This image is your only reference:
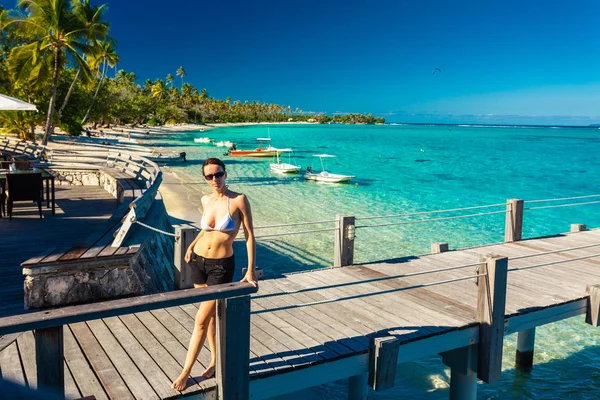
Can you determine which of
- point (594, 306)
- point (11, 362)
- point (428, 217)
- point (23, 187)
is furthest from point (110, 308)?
point (428, 217)

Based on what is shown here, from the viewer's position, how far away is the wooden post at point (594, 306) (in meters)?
6.70

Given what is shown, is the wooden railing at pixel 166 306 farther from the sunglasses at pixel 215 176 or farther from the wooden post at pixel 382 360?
the wooden post at pixel 382 360

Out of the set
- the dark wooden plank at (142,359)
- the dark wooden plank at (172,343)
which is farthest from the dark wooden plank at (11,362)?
the dark wooden plank at (172,343)

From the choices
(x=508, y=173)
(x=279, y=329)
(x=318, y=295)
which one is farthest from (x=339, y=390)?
(x=508, y=173)

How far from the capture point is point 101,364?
4344 millimetres

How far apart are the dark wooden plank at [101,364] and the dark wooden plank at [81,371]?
37 mm

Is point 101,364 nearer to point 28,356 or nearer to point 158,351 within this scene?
point 158,351

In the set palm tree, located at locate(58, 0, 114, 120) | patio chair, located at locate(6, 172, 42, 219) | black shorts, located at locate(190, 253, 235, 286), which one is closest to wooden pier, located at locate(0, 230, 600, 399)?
black shorts, located at locate(190, 253, 235, 286)

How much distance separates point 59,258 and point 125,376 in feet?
6.59

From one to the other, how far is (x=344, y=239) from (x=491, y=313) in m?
2.57

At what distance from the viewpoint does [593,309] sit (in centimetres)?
676

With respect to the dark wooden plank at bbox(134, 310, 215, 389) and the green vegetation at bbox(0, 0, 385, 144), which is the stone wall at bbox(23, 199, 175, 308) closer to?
the dark wooden plank at bbox(134, 310, 215, 389)

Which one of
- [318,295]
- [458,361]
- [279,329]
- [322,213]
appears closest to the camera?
[279,329]

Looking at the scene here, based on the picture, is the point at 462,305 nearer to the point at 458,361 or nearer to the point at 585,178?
the point at 458,361
